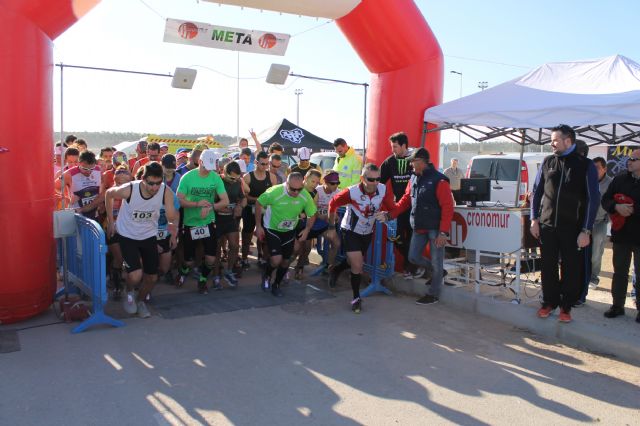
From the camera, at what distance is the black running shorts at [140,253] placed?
19.3 ft

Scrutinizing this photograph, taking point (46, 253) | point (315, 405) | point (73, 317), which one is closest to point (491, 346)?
point (315, 405)

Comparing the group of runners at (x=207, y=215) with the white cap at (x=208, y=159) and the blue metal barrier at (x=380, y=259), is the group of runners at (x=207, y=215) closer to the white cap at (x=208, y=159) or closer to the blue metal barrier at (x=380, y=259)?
the white cap at (x=208, y=159)

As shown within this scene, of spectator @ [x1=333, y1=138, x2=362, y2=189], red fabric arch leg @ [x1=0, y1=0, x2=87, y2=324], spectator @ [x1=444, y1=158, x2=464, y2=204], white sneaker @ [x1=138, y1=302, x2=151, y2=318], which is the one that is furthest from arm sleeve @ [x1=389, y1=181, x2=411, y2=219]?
red fabric arch leg @ [x1=0, y1=0, x2=87, y2=324]

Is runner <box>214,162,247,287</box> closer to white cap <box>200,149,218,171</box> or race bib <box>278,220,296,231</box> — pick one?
white cap <box>200,149,218,171</box>

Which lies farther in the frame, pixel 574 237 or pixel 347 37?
pixel 347 37

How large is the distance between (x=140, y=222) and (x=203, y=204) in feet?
3.51

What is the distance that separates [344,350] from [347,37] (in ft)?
15.5

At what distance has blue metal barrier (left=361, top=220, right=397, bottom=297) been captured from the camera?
24.3 ft

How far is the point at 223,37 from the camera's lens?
7602 millimetres

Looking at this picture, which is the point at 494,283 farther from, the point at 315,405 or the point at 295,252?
the point at 315,405

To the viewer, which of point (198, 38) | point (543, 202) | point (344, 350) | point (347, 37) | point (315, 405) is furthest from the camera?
point (347, 37)

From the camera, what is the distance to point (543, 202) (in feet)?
18.6

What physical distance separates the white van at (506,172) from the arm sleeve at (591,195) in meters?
8.03

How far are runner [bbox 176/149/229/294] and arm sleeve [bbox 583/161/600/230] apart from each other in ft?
13.4
